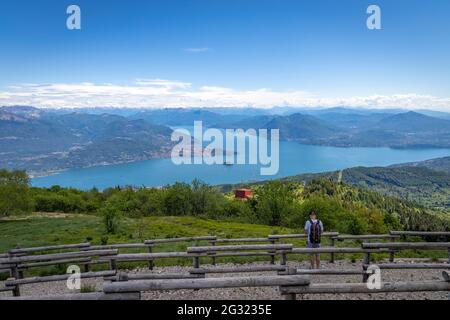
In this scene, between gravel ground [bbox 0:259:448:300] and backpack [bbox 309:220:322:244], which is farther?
backpack [bbox 309:220:322:244]

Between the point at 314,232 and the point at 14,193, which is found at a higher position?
the point at 314,232

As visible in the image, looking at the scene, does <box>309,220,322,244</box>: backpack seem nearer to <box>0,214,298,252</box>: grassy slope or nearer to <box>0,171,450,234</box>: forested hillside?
<box>0,214,298,252</box>: grassy slope

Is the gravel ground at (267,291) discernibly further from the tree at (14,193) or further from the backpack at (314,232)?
the tree at (14,193)

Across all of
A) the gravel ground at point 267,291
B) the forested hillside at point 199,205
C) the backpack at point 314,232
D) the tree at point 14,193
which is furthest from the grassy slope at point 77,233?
the tree at point 14,193

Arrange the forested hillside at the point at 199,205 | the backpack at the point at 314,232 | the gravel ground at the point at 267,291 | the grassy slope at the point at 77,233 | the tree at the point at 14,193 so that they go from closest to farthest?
the gravel ground at the point at 267,291, the backpack at the point at 314,232, the grassy slope at the point at 77,233, the tree at the point at 14,193, the forested hillside at the point at 199,205

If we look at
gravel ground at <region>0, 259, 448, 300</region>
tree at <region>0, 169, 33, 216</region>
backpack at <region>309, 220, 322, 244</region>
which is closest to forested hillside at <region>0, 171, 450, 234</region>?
tree at <region>0, 169, 33, 216</region>

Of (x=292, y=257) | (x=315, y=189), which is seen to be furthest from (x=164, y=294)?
(x=315, y=189)

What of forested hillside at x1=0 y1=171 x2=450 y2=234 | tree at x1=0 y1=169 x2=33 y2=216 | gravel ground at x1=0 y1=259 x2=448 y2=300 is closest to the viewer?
gravel ground at x1=0 y1=259 x2=448 y2=300

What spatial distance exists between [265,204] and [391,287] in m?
38.9

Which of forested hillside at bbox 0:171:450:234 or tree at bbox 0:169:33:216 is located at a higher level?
tree at bbox 0:169:33:216

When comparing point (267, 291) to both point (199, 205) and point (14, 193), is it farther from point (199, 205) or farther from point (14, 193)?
point (199, 205)

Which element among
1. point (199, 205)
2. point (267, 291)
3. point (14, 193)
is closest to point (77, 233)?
point (267, 291)

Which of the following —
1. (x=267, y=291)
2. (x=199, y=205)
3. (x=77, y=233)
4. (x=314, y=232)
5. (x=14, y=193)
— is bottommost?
(x=199, y=205)

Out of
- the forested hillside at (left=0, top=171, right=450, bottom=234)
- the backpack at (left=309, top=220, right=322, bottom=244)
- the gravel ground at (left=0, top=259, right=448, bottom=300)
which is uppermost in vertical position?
the backpack at (left=309, top=220, right=322, bottom=244)
